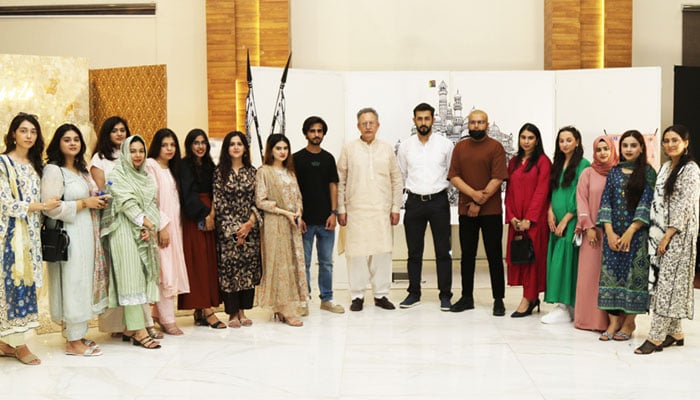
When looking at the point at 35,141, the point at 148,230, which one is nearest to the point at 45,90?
the point at 35,141

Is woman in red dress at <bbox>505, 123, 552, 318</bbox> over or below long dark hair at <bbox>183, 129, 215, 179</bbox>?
below

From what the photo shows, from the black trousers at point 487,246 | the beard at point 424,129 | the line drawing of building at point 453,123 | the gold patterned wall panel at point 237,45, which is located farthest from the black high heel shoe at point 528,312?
the gold patterned wall panel at point 237,45

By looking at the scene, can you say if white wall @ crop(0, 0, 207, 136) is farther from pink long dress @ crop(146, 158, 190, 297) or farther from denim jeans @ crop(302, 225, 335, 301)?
pink long dress @ crop(146, 158, 190, 297)

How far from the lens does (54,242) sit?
417cm

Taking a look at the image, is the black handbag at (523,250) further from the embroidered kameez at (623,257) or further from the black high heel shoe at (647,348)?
the black high heel shoe at (647,348)

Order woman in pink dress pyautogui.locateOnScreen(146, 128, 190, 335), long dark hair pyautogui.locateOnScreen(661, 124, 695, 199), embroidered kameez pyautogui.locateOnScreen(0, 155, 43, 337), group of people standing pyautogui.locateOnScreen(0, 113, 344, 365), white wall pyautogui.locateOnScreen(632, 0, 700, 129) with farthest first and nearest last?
white wall pyautogui.locateOnScreen(632, 0, 700, 129) → woman in pink dress pyautogui.locateOnScreen(146, 128, 190, 335) → long dark hair pyautogui.locateOnScreen(661, 124, 695, 199) → group of people standing pyautogui.locateOnScreen(0, 113, 344, 365) → embroidered kameez pyautogui.locateOnScreen(0, 155, 43, 337)

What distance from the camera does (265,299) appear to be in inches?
201

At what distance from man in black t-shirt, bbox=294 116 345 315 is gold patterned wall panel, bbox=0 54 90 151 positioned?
262cm

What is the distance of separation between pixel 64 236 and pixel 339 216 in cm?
214

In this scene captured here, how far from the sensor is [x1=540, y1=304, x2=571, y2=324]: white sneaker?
5.16m

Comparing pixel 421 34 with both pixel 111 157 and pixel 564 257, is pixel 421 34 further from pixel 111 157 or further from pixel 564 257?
pixel 111 157

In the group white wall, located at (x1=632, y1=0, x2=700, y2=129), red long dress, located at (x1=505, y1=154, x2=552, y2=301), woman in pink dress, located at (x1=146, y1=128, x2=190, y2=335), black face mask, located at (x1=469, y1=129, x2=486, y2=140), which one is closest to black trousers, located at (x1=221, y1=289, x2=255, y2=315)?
woman in pink dress, located at (x1=146, y1=128, x2=190, y2=335)

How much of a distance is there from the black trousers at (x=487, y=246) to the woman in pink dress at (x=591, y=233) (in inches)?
28.7

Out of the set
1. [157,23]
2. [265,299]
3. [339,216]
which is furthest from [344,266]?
[157,23]
